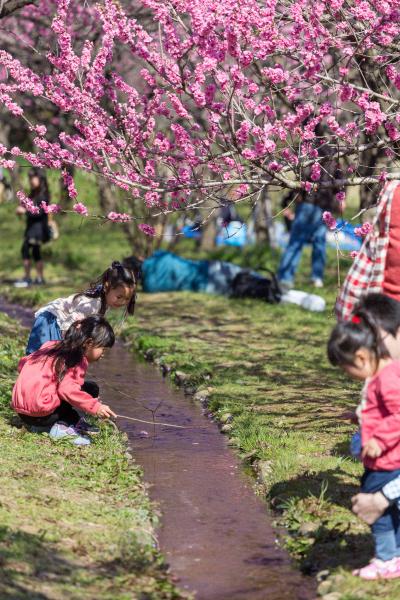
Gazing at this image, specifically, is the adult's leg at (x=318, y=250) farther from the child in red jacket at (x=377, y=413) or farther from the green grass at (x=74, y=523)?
the child in red jacket at (x=377, y=413)

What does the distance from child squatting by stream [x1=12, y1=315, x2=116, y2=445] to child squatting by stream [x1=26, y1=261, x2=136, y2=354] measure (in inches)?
15.7

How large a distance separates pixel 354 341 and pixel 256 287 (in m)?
10.3

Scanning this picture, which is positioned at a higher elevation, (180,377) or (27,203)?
(27,203)

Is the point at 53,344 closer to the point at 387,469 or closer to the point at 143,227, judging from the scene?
the point at 143,227

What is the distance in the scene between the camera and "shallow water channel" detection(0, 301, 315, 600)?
5461 millimetres

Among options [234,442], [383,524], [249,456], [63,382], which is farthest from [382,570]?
[63,382]

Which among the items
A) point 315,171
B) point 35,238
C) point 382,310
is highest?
point 315,171

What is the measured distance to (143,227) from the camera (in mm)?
8750

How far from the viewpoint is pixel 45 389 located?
293 inches

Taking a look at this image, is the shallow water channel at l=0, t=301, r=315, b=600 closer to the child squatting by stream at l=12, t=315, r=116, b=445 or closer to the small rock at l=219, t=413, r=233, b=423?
the small rock at l=219, t=413, r=233, b=423

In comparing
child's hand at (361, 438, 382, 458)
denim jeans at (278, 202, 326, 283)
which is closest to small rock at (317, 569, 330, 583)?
child's hand at (361, 438, 382, 458)

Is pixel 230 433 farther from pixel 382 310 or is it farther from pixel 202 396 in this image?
pixel 382 310

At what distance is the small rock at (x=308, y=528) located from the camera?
235 inches

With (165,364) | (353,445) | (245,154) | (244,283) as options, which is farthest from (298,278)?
(353,445)
